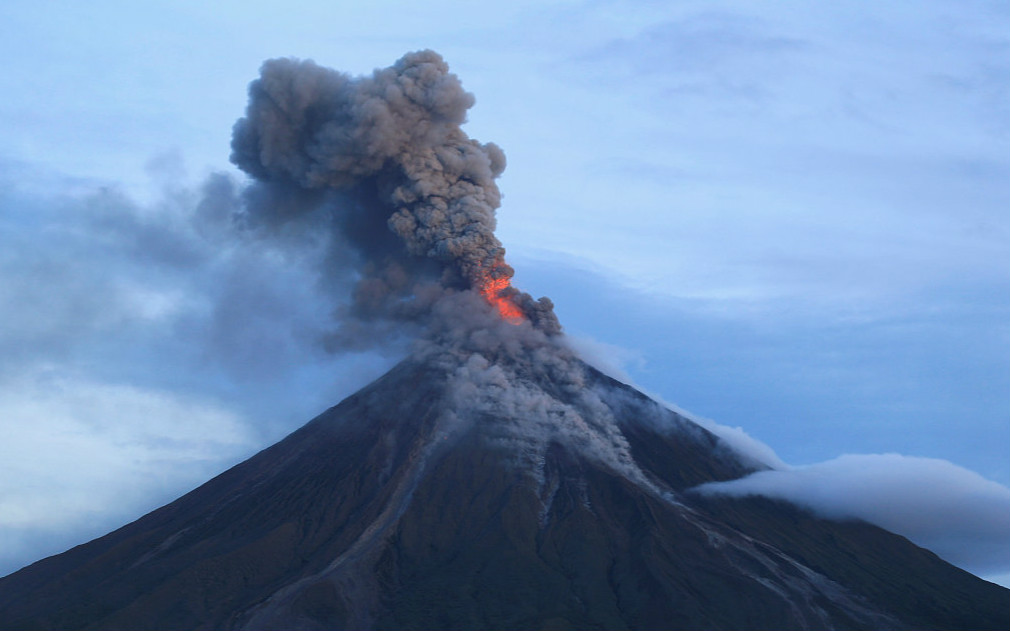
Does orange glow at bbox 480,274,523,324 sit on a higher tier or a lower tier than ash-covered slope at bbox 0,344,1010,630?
higher

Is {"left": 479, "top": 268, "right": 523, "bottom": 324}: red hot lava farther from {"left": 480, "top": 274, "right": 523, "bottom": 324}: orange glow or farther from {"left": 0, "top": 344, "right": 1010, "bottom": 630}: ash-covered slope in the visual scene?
{"left": 0, "top": 344, "right": 1010, "bottom": 630}: ash-covered slope

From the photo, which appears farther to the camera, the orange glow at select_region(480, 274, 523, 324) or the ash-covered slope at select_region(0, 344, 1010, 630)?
the orange glow at select_region(480, 274, 523, 324)

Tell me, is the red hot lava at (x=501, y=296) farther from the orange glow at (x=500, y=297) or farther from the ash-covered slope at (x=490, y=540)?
the ash-covered slope at (x=490, y=540)

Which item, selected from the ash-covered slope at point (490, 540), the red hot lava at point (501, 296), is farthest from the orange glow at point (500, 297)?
the ash-covered slope at point (490, 540)

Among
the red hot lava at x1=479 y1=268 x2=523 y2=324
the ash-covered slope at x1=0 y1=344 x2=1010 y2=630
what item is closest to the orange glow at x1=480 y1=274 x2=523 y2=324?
the red hot lava at x1=479 y1=268 x2=523 y2=324

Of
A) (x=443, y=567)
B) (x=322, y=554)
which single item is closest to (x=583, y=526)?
(x=443, y=567)

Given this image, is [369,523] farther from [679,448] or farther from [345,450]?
[679,448]

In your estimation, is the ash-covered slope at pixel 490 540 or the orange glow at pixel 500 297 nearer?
the ash-covered slope at pixel 490 540

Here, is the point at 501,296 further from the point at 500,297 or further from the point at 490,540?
the point at 490,540
